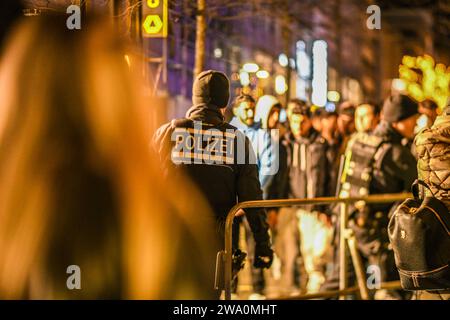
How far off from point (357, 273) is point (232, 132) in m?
2.64

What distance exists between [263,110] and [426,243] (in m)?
4.89

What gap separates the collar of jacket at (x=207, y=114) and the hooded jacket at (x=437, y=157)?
1.39 metres

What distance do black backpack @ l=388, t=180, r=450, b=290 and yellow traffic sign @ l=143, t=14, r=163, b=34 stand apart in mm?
2927

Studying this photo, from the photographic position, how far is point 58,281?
2.65 metres

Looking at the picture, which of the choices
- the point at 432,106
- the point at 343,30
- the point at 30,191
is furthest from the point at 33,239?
the point at 343,30

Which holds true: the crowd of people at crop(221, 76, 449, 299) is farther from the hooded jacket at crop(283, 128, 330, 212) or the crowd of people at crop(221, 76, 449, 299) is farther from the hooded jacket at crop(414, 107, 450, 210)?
the hooded jacket at crop(414, 107, 450, 210)

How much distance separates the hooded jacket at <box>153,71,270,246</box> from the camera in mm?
6492

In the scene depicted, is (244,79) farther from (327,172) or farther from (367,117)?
(327,172)

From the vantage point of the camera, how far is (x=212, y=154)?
6.51 metres

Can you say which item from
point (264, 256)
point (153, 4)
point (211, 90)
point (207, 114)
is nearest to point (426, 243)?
point (264, 256)

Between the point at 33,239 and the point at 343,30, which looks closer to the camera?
the point at 33,239

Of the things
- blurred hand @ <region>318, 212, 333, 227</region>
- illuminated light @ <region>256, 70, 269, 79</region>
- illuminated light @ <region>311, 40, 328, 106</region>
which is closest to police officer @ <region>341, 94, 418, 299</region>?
blurred hand @ <region>318, 212, 333, 227</region>

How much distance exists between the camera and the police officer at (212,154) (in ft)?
21.3
